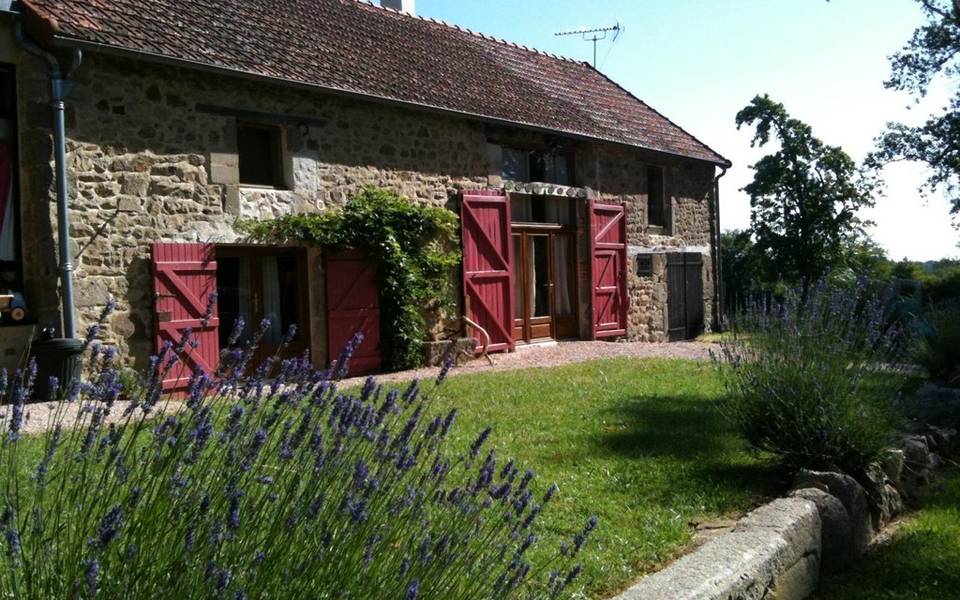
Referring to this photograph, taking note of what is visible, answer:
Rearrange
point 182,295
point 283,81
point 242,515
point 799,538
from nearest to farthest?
point 242,515
point 799,538
point 182,295
point 283,81

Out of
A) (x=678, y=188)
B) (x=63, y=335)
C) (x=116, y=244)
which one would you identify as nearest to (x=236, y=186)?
(x=116, y=244)

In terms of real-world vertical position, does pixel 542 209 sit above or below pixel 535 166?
below

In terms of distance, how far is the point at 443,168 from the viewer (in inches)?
476

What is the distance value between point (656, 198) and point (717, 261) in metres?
2.54

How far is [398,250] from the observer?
36.1ft

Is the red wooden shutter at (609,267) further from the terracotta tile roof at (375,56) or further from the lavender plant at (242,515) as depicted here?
→ the lavender plant at (242,515)

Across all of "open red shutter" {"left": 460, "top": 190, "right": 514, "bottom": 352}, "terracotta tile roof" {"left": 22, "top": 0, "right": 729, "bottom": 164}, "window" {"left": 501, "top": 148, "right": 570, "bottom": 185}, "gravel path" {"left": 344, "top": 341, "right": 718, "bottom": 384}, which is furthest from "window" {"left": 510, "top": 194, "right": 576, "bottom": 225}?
"gravel path" {"left": 344, "top": 341, "right": 718, "bottom": 384}

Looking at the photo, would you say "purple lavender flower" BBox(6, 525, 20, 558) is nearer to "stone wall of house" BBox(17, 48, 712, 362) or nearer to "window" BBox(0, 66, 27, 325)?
"stone wall of house" BBox(17, 48, 712, 362)

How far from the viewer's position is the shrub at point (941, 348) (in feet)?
31.2

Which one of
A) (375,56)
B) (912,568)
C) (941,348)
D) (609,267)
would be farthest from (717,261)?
(912,568)

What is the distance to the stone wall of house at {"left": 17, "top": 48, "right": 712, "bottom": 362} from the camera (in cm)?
828

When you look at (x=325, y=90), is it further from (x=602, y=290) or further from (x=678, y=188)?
(x=678, y=188)

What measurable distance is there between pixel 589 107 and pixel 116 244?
976 cm

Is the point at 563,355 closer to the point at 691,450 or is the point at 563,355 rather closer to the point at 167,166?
the point at 167,166
